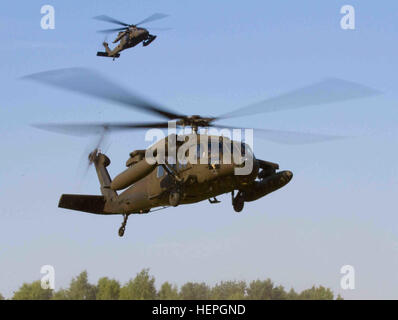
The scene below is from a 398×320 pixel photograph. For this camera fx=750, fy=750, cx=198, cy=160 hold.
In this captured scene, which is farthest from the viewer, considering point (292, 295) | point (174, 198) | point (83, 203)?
point (292, 295)

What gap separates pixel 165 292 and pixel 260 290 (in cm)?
732

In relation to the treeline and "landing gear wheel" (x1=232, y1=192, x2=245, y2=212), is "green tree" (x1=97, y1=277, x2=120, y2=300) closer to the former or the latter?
the treeline

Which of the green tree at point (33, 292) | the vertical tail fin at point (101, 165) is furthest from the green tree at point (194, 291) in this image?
the vertical tail fin at point (101, 165)

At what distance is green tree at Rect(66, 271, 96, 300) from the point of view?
6044 centimetres

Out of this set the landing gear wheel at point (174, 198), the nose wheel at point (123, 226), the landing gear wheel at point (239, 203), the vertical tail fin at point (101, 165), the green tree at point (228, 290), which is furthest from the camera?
the green tree at point (228, 290)

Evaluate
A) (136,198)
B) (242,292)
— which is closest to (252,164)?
(136,198)

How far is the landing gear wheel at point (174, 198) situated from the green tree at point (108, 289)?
118ft

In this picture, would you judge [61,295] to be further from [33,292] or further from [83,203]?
[83,203]

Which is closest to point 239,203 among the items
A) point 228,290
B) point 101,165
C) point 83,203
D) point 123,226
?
point 123,226

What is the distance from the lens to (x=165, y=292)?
5784 cm

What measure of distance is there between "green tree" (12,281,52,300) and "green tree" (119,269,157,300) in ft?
22.5

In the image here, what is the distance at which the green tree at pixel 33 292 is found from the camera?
198 ft

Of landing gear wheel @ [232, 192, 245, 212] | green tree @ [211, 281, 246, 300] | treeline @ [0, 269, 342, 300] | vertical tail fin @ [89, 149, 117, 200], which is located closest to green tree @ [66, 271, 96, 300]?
treeline @ [0, 269, 342, 300]

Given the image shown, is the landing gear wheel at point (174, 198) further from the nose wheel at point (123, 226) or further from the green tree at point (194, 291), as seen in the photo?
the green tree at point (194, 291)
